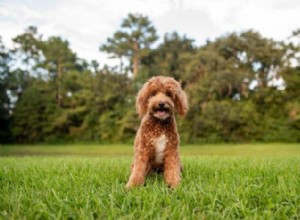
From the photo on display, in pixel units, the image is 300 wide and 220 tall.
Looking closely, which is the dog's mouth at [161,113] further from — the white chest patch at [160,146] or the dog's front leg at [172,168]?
the dog's front leg at [172,168]

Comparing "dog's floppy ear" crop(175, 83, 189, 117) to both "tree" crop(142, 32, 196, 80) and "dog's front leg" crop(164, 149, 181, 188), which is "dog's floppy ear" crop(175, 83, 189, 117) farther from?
"tree" crop(142, 32, 196, 80)

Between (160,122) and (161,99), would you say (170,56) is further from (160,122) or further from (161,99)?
(161,99)

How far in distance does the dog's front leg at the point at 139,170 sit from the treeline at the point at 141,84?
1042 inches

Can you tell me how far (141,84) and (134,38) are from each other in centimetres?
592

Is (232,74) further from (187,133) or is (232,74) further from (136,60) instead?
(136,60)

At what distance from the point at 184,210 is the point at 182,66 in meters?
33.6

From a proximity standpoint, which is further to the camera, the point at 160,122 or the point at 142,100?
the point at 142,100

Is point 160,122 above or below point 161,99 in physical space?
below

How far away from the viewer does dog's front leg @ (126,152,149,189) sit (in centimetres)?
403

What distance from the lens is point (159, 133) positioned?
167 inches

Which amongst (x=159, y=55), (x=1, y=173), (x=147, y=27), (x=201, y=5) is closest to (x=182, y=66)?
(x=159, y=55)

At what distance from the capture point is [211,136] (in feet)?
106

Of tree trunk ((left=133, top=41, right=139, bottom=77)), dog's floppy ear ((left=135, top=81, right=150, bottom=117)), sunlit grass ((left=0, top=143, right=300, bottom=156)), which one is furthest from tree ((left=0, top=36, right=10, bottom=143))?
dog's floppy ear ((left=135, top=81, right=150, bottom=117))

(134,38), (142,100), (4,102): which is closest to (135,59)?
(134,38)
